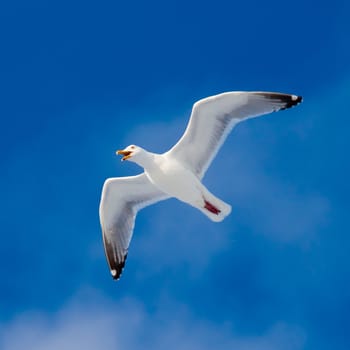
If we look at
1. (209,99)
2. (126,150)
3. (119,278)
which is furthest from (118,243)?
(209,99)

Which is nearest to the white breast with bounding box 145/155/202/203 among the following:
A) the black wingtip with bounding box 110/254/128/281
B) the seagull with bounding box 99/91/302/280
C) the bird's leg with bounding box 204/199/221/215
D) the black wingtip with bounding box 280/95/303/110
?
the seagull with bounding box 99/91/302/280

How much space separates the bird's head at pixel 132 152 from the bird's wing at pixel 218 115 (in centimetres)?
45

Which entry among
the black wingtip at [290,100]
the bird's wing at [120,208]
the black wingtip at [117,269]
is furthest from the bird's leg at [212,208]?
the black wingtip at [117,269]

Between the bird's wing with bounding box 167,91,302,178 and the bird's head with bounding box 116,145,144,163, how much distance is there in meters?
0.45

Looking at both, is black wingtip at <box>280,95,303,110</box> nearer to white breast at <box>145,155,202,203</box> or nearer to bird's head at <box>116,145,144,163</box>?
white breast at <box>145,155,202,203</box>

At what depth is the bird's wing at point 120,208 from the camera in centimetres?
1733

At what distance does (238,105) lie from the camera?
16.2 meters

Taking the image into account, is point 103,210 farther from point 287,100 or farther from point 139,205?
point 287,100

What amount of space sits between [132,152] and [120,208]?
1380 mm

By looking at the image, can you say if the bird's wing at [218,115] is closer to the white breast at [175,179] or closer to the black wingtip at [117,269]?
the white breast at [175,179]

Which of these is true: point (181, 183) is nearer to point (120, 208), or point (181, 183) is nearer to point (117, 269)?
point (120, 208)

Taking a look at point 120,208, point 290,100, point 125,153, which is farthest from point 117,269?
point 290,100

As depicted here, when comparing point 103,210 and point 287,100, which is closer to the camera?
point 287,100

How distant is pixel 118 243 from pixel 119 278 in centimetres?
65
